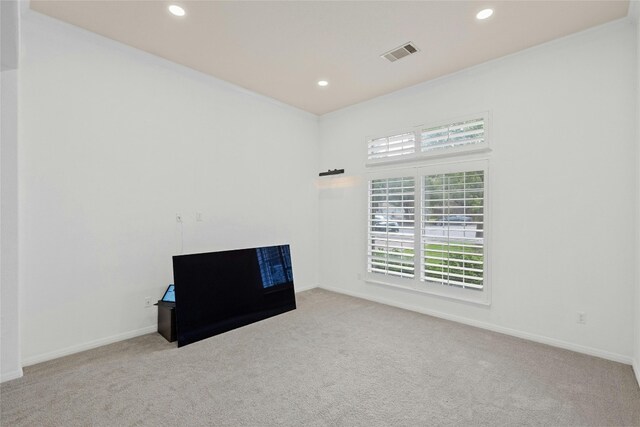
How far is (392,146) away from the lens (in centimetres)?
415

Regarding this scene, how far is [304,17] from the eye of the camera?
2.56 metres

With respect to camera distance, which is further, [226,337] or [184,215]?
[184,215]

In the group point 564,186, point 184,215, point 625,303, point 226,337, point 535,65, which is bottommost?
point 226,337

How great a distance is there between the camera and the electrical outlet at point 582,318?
2.76m

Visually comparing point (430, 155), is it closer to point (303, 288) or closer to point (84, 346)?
point (303, 288)

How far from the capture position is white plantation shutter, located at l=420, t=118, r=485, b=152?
134 inches

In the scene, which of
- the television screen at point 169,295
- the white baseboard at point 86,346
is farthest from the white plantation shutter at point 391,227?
the white baseboard at point 86,346

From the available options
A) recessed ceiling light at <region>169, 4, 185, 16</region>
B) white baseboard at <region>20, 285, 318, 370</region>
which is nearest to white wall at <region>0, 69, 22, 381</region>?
white baseboard at <region>20, 285, 318, 370</region>

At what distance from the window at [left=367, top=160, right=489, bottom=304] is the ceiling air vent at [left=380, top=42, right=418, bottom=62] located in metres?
1.29

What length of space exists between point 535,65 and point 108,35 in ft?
13.4

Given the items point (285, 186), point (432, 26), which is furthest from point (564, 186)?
point (285, 186)

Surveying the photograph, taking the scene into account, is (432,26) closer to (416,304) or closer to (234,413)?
(416,304)

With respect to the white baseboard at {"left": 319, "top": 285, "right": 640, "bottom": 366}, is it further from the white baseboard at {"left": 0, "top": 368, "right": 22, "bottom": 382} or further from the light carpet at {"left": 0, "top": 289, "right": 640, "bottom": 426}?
the white baseboard at {"left": 0, "top": 368, "right": 22, "bottom": 382}

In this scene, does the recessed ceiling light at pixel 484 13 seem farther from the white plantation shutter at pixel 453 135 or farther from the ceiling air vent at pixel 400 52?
the white plantation shutter at pixel 453 135
